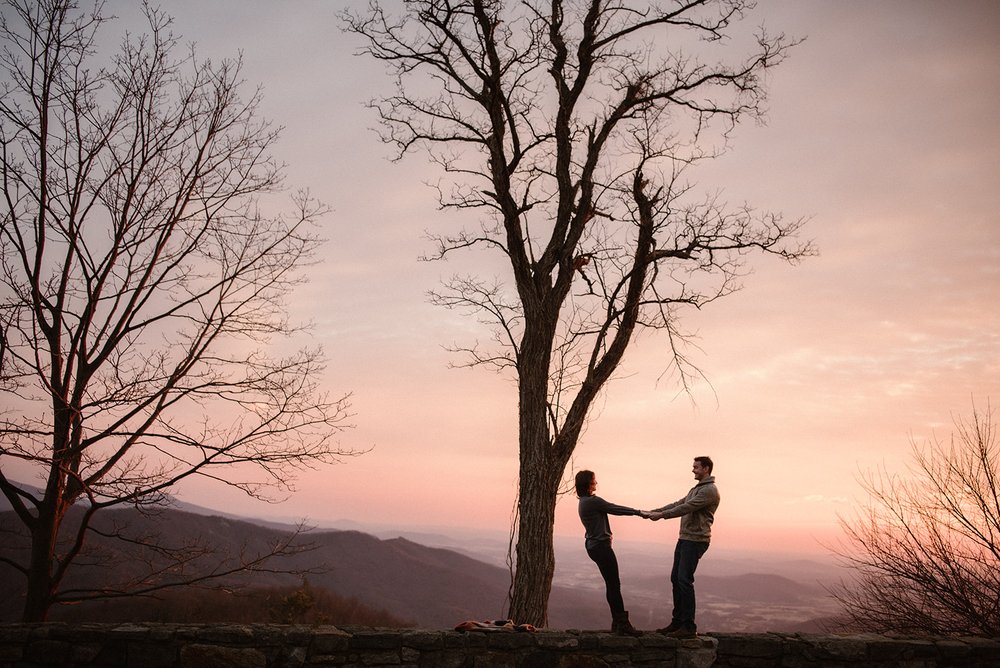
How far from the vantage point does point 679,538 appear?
5.45 metres

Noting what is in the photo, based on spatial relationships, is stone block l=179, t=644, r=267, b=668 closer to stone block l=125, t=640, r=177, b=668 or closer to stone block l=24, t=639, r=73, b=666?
stone block l=125, t=640, r=177, b=668

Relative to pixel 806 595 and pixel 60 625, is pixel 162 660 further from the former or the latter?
pixel 806 595

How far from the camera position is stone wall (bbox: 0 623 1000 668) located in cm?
446

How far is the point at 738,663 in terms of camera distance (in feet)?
17.2

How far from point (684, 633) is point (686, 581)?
454mm

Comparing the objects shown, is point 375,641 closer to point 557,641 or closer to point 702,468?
point 557,641

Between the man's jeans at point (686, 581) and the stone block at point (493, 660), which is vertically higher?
the man's jeans at point (686, 581)

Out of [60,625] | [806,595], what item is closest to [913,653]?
[60,625]

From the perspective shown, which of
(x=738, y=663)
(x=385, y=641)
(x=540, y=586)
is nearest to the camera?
(x=385, y=641)

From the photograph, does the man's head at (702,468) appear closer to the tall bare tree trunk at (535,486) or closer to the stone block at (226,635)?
the tall bare tree trunk at (535,486)

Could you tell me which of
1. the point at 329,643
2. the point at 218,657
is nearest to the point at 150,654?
the point at 218,657

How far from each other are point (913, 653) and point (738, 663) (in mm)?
1734

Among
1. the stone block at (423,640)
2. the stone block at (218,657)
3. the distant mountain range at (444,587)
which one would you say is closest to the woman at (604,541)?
the stone block at (423,640)

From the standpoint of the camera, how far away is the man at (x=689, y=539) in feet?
17.3
